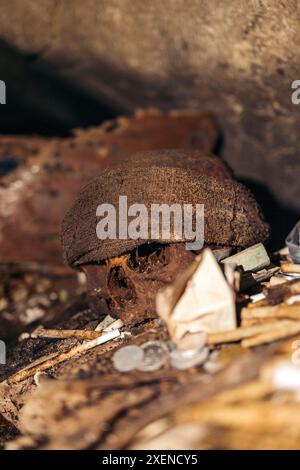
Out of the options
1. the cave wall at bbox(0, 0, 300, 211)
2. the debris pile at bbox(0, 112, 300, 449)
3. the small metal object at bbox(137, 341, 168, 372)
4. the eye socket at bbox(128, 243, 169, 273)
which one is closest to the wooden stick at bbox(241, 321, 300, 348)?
the debris pile at bbox(0, 112, 300, 449)

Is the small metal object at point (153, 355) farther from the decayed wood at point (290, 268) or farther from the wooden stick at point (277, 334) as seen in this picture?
the decayed wood at point (290, 268)

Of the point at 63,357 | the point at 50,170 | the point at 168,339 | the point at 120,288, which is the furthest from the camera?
the point at 50,170

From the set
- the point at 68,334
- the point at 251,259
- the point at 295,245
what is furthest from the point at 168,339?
the point at 295,245

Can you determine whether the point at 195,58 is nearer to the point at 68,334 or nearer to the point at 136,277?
the point at 136,277

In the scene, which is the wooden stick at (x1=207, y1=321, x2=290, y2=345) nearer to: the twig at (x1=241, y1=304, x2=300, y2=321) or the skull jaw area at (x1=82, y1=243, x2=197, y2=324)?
the twig at (x1=241, y1=304, x2=300, y2=321)

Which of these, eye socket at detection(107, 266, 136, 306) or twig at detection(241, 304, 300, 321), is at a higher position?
eye socket at detection(107, 266, 136, 306)

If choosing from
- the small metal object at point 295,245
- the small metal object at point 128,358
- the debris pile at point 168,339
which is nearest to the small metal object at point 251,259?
the debris pile at point 168,339

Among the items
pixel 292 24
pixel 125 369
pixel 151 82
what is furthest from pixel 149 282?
pixel 151 82
